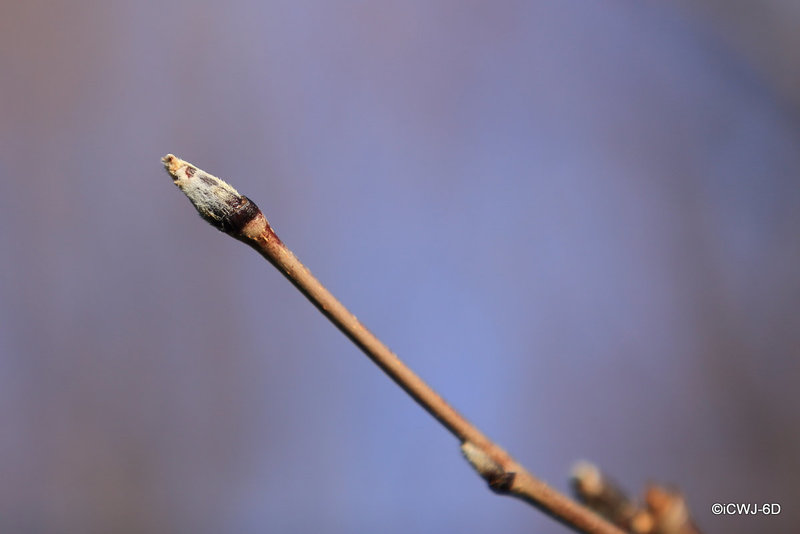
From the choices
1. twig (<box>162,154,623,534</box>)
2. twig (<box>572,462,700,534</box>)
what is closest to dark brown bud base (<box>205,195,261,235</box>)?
twig (<box>162,154,623,534</box>)

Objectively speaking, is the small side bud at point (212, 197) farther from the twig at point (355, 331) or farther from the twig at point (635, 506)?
the twig at point (635, 506)

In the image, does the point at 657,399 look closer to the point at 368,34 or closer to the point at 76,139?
the point at 368,34

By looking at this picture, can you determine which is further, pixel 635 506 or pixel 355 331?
pixel 635 506

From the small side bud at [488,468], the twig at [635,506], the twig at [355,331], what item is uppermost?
the twig at [635,506]

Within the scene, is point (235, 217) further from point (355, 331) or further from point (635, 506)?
point (635, 506)

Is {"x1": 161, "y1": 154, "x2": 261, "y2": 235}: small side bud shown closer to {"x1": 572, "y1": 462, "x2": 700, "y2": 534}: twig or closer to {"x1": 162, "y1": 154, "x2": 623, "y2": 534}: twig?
→ {"x1": 162, "y1": 154, "x2": 623, "y2": 534}: twig

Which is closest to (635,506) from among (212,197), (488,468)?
(488,468)

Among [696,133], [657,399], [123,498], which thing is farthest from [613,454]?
[123,498]

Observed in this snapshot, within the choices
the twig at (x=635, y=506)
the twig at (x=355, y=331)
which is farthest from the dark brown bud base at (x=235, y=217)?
the twig at (x=635, y=506)
